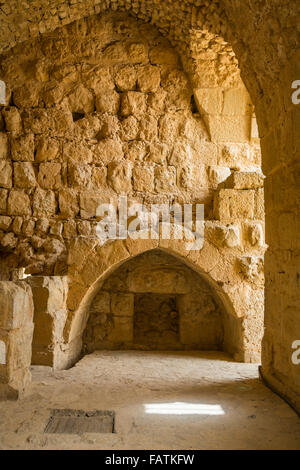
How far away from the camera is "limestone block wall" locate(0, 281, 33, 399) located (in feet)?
9.32

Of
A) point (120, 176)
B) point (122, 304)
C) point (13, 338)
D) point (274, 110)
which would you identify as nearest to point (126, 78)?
point (120, 176)

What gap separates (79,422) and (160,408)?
59cm

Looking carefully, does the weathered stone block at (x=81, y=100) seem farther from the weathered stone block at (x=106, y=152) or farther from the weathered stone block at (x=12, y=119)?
the weathered stone block at (x=12, y=119)

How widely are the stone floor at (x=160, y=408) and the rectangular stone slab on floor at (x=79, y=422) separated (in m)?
0.05

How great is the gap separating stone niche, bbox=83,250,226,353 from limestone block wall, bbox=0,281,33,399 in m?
2.36

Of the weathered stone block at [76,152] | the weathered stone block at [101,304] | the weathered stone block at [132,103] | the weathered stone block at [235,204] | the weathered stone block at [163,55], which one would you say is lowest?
the weathered stone block at [101,304]

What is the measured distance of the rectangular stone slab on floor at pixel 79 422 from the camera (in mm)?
2439

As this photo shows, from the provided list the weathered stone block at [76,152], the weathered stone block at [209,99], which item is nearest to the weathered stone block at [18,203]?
the weathered stone block at [76,152]

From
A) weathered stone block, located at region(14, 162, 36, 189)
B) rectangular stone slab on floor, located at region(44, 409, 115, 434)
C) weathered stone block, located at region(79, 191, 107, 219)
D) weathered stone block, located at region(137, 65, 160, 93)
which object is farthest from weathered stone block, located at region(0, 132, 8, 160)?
rectangular stone slab on floor, located at region(44, 409, 115, 434)

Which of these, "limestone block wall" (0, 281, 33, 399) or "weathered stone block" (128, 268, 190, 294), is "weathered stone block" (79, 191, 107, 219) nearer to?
"weathered stone block" (128, 268, 190, 294)

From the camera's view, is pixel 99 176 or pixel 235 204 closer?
pixel 235 204

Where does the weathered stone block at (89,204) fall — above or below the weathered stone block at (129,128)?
below

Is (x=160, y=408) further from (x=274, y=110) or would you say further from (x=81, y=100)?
(x=81, y=100)

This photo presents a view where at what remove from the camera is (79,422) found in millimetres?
2582
